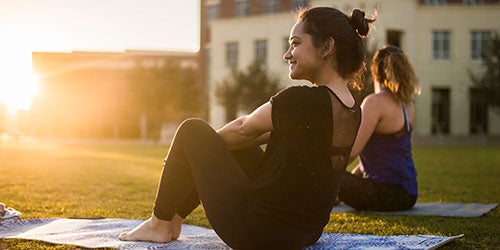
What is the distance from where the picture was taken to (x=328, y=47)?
391 cm

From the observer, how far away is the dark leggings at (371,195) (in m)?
7.06

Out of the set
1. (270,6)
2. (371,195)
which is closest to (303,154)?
(371,195)

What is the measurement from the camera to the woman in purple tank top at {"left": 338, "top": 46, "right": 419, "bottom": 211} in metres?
6.87

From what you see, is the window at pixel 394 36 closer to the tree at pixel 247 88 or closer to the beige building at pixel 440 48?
the beige building at pixel 440 48

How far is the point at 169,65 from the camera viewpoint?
46906 millimetres

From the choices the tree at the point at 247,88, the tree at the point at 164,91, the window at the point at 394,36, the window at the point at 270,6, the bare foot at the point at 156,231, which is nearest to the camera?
the bare foot at the point at 156,231

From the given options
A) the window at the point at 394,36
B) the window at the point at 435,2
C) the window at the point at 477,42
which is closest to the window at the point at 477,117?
the window at the point at 477,42

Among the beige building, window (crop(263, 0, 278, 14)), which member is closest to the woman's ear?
the beige building

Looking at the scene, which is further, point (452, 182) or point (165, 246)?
point (452, 182)

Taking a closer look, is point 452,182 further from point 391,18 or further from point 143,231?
point 391,18

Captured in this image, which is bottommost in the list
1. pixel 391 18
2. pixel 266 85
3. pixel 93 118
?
pixel 93 118

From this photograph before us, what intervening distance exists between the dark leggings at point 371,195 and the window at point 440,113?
36.5m

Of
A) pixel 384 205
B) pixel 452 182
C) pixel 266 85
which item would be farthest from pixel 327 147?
pixel 266 85

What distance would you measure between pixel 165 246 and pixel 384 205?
316 cm
